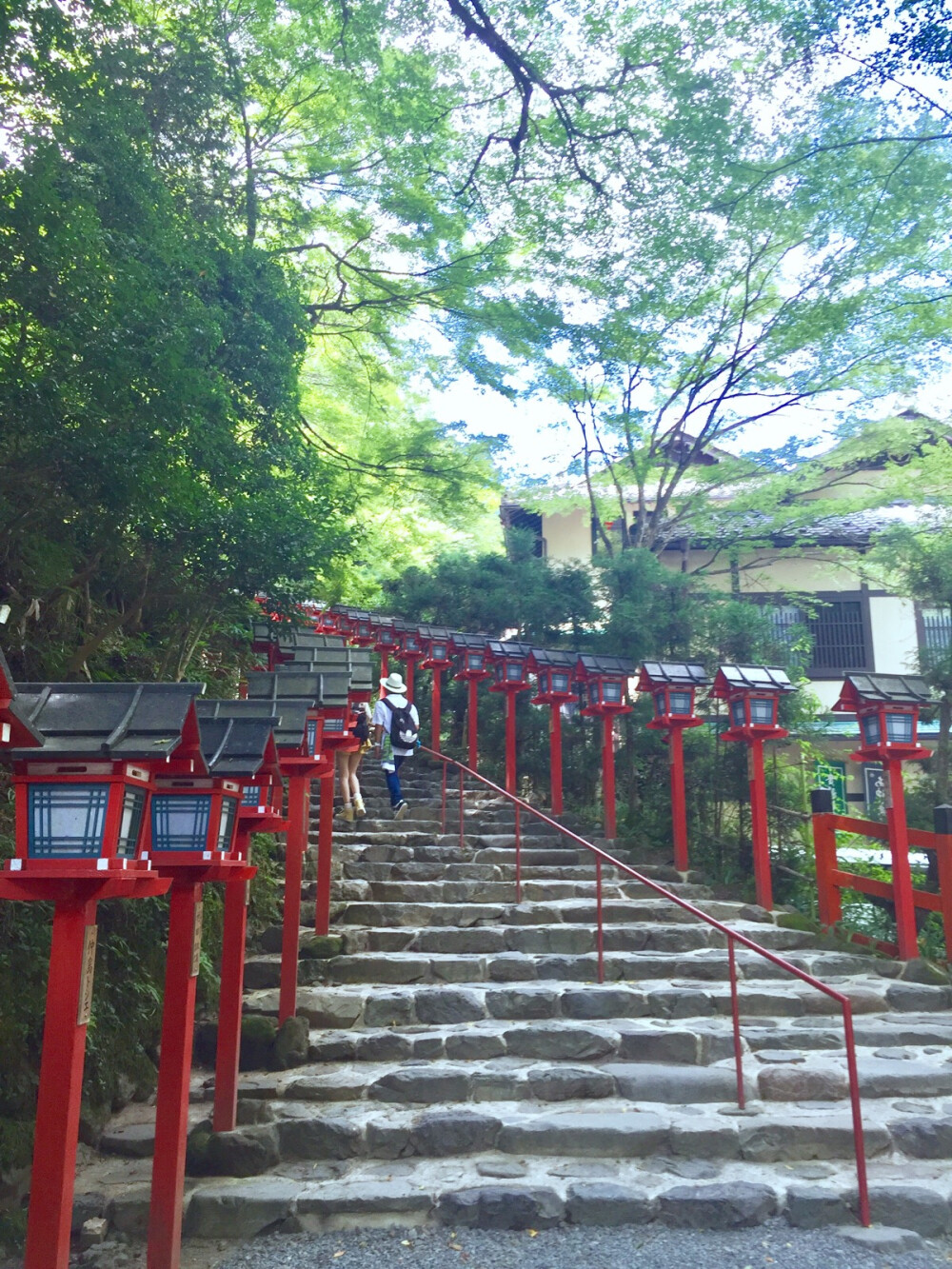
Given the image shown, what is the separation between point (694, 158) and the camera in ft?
35.4

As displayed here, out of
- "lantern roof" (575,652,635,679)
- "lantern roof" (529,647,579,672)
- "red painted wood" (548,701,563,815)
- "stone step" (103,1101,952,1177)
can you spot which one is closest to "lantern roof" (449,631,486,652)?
"lantern roof" (529,647,579,672)

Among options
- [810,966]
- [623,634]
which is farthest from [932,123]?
[810,966]

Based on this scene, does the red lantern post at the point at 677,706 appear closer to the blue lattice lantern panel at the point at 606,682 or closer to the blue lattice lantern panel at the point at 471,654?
the blue lattice lantern panel at the point at 606,682

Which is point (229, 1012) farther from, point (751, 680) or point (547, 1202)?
point (751, 680)

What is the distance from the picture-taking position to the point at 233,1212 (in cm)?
438

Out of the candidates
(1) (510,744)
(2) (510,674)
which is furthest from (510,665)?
(1) (510,744)

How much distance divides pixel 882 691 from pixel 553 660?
4.67 meters

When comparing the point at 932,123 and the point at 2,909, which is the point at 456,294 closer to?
the point at 932,123

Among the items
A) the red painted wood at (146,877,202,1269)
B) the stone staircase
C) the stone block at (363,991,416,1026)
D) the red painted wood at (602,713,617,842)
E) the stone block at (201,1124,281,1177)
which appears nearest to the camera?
the red painted wood at (146,877,202,1269)

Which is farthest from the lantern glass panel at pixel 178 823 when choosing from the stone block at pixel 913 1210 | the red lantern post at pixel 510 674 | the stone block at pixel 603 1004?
the red lantern post at pixel 510 674

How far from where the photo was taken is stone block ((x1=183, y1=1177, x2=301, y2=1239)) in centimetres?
435

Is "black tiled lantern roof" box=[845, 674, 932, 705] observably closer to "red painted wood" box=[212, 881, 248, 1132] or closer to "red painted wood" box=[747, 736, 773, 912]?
"red painted wood" box=[747, 736, 773, 912]

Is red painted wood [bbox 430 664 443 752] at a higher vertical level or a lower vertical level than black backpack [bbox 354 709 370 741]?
higher

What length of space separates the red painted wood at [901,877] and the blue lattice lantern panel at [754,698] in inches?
56.9
